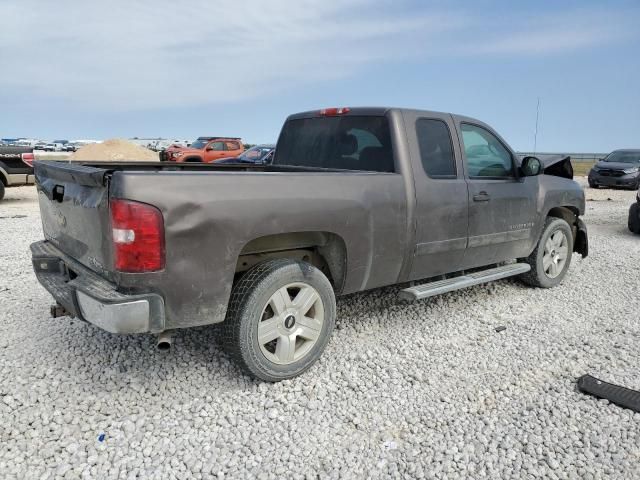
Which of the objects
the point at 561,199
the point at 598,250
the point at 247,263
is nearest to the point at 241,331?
the point at 247,263

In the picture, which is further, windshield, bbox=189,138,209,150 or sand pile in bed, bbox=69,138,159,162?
windshield, bbox=189,138,209,150

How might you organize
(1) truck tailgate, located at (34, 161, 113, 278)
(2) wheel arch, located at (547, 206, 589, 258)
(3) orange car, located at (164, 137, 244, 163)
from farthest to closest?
(3) orange car, located at (164, 137, 244, 163) < (2) wheel arch, located at (547, 206, 589, 258) < (1) truck tailgate, located at (34, 161, 113, 278)

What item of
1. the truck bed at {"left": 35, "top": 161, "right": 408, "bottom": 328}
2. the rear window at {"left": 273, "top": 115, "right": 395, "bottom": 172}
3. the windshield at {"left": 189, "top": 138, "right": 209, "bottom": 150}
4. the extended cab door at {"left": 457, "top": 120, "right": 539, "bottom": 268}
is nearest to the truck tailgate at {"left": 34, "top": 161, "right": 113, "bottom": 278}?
the truck bed at {"left": 35, "top": 161, "right": 408, "bottom": 328}

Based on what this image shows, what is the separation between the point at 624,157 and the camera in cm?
1938

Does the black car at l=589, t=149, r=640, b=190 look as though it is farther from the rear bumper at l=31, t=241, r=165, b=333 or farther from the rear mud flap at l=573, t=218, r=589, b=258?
the rear bumper at l=31, t=241, r=165, b=333

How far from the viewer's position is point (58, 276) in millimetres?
3537

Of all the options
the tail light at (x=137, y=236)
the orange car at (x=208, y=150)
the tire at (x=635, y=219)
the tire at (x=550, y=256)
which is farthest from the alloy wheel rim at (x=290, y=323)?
the orange car at (x=208, y=150)

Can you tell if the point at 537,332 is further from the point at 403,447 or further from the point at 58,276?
the point at 58,276

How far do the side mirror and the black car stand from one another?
52.7 ft

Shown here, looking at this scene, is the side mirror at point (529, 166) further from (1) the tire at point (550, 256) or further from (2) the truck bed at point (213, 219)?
(2) the truck bed at point (213, 219)

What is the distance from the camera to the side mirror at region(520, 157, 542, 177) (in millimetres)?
4848

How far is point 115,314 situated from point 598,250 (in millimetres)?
7529

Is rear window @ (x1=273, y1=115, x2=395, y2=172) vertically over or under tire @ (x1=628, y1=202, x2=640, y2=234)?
over

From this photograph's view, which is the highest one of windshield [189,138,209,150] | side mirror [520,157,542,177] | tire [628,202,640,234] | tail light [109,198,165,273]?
windshield [189,138,209,150]
